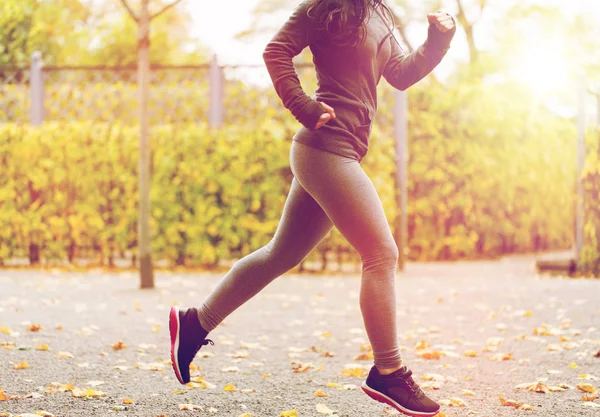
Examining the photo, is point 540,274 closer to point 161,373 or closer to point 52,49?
point 161,373

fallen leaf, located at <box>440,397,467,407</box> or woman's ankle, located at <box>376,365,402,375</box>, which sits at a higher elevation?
woman's ankle, located at <box>376,365,402,375</box>

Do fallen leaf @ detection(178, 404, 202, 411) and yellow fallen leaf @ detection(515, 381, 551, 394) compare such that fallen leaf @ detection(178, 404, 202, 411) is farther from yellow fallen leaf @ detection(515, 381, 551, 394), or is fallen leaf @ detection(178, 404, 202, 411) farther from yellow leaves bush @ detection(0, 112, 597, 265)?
yellow leaves bush @ detection(0, 112, 597, 265)

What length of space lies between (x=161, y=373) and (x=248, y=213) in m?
5.71

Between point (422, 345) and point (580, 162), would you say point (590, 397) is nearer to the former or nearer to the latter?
point (422, 345)

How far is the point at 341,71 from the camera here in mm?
3047

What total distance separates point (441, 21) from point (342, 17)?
0.43 meters

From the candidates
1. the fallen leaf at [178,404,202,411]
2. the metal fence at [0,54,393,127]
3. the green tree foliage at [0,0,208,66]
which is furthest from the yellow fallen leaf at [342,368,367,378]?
the green tree foliage at [0,0,208,66]

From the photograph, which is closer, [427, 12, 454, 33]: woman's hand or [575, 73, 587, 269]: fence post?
[427, 12, 454, 33]: woman's hand

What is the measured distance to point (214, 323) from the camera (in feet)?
11.0

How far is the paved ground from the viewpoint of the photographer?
3.48m

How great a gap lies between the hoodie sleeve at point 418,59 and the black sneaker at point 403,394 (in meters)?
1.11

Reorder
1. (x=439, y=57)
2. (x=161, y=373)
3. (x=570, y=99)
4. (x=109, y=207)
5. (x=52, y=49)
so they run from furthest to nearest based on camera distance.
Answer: (x=52, y=49), (x=570, y=99), (x=109, y=207), (x=161, y=373), (x=439, y=57)

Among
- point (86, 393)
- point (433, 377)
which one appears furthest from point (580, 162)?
point (86, 393)

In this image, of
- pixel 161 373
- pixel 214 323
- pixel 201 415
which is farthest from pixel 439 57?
pixel 161 373
